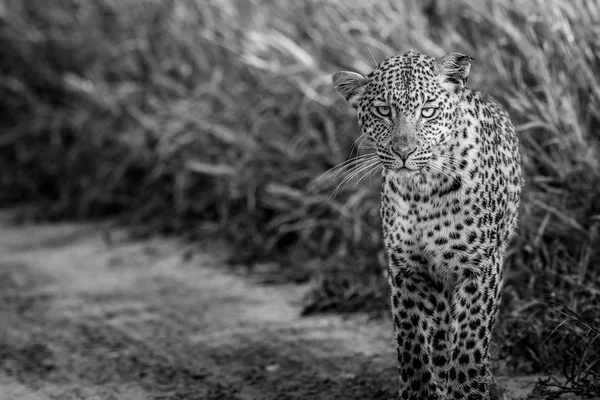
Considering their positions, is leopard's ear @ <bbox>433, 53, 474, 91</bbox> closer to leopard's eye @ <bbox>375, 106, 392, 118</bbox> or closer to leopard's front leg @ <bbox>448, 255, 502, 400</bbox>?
leopard's eye @ <bbox>375, 106, 392, 118</bbox>

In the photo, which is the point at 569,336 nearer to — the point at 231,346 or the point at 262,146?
the point at 231,346

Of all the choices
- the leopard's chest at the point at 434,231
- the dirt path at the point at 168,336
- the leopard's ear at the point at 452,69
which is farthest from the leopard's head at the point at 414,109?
the dirt path at the point at 168,336

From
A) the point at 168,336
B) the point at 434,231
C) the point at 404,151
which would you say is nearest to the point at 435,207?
the point at 434,231

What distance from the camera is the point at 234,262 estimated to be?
7215mm

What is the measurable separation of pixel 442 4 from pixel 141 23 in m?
3.02

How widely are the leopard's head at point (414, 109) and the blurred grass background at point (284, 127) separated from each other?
0.96 m

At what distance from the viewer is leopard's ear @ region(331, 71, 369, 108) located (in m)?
4.13

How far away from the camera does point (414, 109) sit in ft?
13.0

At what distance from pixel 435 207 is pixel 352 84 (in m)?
0.60

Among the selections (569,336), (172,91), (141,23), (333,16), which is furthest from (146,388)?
(141,23)

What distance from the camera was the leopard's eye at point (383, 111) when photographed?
13.2ft

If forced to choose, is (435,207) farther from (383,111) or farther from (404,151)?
(383,111)

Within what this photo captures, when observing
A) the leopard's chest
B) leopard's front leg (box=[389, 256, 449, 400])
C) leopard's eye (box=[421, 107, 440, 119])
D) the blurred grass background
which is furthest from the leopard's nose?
the blurred grass background

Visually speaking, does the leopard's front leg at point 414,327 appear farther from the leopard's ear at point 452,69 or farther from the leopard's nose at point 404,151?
the leopard's ear at point 452,69
